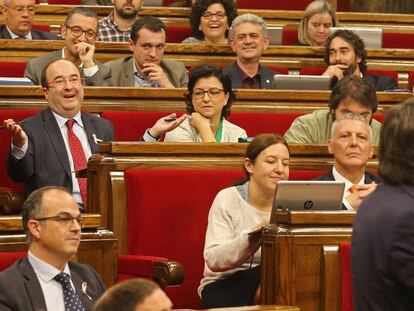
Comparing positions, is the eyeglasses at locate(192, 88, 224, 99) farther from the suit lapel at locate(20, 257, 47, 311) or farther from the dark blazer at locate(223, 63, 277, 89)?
the suit lapel at locate(20, 257, 47, 311)

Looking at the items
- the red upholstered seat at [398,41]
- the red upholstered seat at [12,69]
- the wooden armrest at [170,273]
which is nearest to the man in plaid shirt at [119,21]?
the red upholstered seat at [12,69]

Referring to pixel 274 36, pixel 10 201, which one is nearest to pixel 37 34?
pixel 274 36

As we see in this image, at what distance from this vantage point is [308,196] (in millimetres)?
1962

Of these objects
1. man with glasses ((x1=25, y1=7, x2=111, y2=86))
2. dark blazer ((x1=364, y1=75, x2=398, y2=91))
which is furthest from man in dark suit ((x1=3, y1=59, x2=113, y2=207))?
dark blazer ((x1=364, y1=75, x2=398, y2=91))

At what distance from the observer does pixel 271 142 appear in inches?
85.4

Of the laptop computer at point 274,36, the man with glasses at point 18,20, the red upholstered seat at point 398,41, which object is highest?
the man with glasses at point 18,20

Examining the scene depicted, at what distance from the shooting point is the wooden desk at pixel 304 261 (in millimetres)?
1876

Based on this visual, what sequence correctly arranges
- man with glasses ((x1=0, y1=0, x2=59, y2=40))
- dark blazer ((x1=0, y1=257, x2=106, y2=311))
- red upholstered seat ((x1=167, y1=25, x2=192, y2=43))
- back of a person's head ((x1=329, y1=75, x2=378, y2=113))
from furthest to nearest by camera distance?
red upholstered seat ((x1=167, y1=25, x2=192, y2=43)), man with glasses ((x1=0, y1=0, x2=59, y2=40)), back of a person's head ((x1=329, y1=75, x2=378, y2=113)), dark blazer ((x1=0, y1=257, x2=106, y2=311))

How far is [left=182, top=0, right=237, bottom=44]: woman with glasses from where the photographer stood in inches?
140

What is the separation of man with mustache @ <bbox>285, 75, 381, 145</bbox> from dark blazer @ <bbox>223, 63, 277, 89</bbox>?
523mm

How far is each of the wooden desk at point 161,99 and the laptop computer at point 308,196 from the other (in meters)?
0.90

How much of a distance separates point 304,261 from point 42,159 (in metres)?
0.80

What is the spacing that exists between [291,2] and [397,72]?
1.09 meters

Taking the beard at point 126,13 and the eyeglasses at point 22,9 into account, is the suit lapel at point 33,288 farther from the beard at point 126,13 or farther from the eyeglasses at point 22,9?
the beard at point 126,13
